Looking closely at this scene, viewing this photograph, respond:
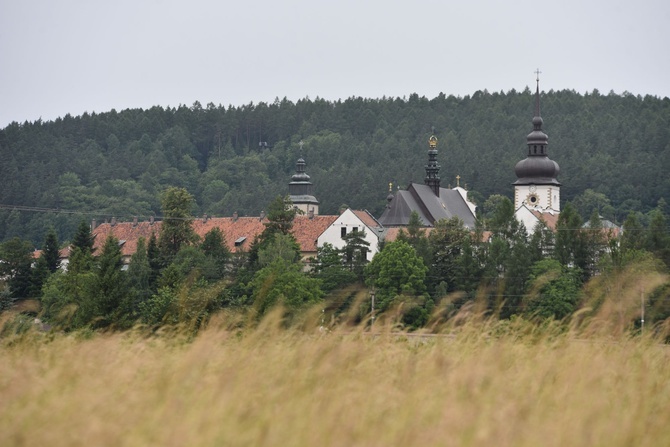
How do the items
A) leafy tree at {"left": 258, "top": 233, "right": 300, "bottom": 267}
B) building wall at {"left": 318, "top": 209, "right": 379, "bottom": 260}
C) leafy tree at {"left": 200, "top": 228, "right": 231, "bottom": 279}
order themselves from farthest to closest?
building wall at {"left": 318, "top": 209, "right": 379, "bottom": 260}
leafy tree at {"left": 200, "top": 228, "right": 231, "bottom": 279}
leafy tree at {"left": 258, "top": 233, "right": 300, "bottom": 267}

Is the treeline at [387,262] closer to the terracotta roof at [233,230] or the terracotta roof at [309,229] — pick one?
the terracotta roof at [309,229]

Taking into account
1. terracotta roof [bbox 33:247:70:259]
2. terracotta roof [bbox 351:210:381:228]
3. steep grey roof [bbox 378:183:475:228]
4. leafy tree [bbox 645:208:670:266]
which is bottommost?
terracotta roof [bbox 33:247:70:259]

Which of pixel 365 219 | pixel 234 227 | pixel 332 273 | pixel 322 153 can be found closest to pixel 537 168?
pixel 365 219

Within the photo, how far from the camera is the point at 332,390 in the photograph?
7438 mm

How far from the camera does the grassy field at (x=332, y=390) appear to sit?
609 cm

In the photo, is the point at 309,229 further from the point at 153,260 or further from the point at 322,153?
the point at 322,153

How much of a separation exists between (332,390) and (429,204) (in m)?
98.3

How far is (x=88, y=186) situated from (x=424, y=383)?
163m

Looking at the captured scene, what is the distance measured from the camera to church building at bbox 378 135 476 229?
329ft

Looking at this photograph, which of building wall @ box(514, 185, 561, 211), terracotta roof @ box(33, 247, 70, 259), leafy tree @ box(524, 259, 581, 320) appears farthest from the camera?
building wall @ box(514, 185, 561, 211)

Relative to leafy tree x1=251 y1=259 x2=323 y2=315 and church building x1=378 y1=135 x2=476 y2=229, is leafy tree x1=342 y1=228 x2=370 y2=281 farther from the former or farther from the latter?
church building x1=378 y1=135 x2=476 y2=229

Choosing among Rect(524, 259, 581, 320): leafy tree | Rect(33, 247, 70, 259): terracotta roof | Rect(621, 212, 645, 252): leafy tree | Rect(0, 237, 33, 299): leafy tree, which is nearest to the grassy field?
Rect(524, 259, 581, 320): leafy tree

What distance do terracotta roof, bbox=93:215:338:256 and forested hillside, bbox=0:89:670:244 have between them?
1331 inches

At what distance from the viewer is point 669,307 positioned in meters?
44.9
